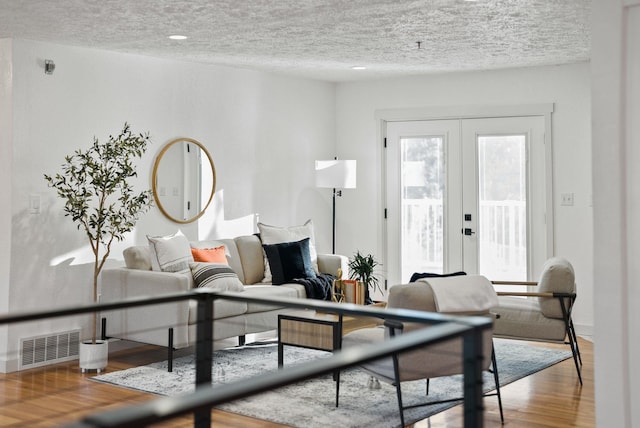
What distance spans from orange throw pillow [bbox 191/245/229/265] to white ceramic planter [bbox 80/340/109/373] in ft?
3.44

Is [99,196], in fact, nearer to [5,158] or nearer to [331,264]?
[5,158]

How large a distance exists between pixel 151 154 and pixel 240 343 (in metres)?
4.31

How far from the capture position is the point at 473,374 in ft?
5.26

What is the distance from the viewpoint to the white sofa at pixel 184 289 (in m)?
2.23

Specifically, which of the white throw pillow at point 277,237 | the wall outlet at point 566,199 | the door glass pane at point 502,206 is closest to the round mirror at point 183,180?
the white throw pillow at point 277,237

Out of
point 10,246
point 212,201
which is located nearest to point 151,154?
point 212,201

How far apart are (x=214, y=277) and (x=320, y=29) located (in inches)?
80.9

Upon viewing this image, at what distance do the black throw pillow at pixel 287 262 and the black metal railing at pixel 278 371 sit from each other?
456 cm

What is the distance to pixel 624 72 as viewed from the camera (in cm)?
341

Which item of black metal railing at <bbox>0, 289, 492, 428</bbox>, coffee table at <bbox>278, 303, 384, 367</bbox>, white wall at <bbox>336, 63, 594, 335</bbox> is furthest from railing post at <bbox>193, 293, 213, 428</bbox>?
white wall at <bbox>336, 63, 594, 335</bbox>

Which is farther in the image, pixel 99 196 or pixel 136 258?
pixel 99 196

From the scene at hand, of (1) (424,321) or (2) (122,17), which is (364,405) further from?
(2) (122,17)

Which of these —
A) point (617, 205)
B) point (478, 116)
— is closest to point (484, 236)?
point (478, 116)

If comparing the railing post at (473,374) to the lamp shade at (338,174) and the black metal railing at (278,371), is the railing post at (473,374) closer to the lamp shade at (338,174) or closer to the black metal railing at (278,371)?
the black metal railing at (278,371)
